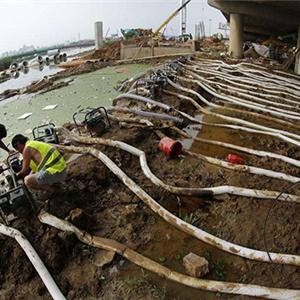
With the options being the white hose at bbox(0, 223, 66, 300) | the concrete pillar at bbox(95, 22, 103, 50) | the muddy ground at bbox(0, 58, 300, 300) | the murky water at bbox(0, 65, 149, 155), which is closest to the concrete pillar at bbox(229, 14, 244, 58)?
the murky water at bbox(0, 65, 149, 155)

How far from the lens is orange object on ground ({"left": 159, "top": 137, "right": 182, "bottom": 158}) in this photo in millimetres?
5117

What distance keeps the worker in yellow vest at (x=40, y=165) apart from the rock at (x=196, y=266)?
214 centimetres

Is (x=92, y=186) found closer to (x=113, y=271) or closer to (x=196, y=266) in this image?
(x=113, y=271)

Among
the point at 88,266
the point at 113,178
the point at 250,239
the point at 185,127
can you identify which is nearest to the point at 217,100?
the point at 185,127

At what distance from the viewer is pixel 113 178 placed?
15.2 feet

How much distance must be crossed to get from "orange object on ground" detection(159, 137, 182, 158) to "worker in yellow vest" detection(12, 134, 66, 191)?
1826 millimetres

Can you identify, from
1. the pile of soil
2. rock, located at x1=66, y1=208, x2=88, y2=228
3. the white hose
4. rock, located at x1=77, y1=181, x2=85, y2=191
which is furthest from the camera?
the pile of soil

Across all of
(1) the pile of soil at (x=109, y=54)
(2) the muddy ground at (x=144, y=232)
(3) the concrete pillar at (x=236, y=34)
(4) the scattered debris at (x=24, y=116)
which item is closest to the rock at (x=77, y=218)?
(2) the muddy ground at (x=144, y=232)

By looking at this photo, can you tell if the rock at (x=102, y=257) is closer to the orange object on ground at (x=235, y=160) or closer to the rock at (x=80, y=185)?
the rock at (x=80, y=185)

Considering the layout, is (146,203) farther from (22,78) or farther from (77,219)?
(22,78)

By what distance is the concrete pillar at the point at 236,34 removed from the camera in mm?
16000

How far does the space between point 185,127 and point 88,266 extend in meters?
4.12

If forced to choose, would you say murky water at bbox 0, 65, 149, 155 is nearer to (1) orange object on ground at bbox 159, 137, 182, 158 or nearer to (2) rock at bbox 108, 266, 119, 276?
(1) orange object on ground at bbox 159, 137, 182, 158

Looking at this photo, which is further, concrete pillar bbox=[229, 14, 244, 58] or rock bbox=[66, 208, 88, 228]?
Result: concrete pillar bbox=[229, 14, 244, 58]
